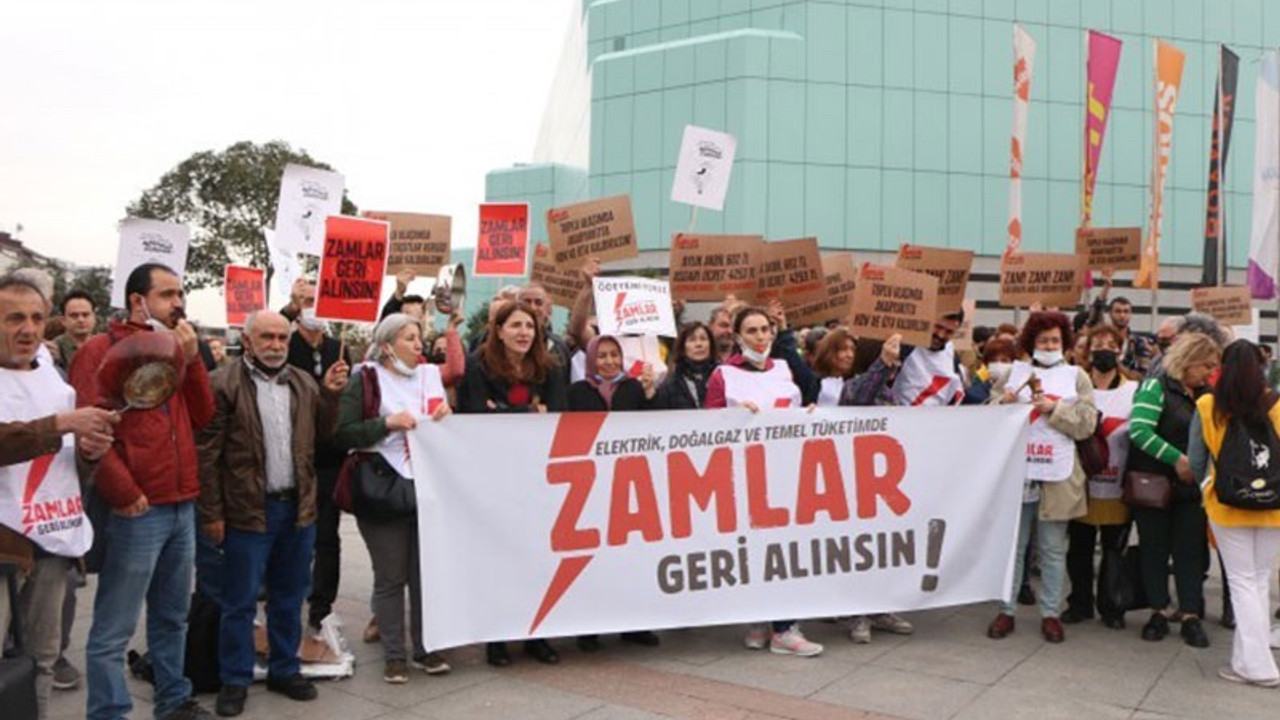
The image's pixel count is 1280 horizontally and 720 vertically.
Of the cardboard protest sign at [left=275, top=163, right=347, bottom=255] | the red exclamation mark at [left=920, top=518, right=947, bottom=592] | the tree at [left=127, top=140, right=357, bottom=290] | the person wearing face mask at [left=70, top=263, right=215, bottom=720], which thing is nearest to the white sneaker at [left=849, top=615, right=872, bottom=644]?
the red exclamation mark at [left=920, top=518, right=947, bottom=592]

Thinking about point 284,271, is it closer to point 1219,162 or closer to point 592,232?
point 592,232

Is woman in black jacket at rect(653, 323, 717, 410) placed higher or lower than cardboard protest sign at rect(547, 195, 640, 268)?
lower

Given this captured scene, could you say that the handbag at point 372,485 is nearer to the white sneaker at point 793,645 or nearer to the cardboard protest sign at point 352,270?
the cardboard protest sign at point 352,270

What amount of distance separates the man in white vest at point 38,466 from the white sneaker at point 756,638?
3.51 m

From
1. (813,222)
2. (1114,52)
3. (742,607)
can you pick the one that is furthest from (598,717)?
(813,222)

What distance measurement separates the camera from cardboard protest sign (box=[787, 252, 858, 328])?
8344 mm

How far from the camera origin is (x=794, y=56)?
135 feet

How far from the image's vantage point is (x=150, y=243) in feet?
23.0

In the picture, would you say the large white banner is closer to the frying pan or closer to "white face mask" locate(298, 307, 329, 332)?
"white face mask" locate(298, 307, 329, 332)

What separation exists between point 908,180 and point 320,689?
128ft

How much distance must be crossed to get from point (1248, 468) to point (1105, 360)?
5.09 ft

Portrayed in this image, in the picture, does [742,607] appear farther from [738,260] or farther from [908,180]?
[908,180]

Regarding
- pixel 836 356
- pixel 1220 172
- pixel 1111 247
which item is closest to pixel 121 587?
pixel 836 356

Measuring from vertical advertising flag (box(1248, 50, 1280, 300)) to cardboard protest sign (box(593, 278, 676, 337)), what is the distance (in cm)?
994
